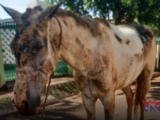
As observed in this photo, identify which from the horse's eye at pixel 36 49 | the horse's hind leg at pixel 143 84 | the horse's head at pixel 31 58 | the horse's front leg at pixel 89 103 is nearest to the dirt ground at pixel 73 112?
the horse's hind leg at pixel 143 84

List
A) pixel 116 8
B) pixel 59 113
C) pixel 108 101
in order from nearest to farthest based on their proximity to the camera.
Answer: pixel 108 101
pixel 59 113
pixel 116 8

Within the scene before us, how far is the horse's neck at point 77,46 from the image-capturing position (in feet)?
4.33

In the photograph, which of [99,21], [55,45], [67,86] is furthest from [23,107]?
[67,86]

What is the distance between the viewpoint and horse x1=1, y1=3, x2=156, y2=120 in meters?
1.05

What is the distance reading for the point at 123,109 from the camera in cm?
363

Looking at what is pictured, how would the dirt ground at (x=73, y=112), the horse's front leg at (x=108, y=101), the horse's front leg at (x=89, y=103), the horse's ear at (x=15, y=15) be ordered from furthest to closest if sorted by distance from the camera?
the dirt ground at (x=73, y=112) → the horse's front leg at (x=89, y=103) → the horse's front leg at (x=108, y=101) → the horse's ear at (x=15, y=15)

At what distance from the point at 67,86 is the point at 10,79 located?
2.28 m

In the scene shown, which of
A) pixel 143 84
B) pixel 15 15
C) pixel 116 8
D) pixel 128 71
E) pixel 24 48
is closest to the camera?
pixel 24 48

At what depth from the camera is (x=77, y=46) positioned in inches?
54.7

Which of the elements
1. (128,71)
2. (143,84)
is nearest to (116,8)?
(143,84)

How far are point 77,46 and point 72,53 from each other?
8cm

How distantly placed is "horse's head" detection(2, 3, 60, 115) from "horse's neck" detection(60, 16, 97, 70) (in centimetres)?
21

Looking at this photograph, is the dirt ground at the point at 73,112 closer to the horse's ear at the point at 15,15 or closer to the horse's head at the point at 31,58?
the horse's head at the point at 31,58

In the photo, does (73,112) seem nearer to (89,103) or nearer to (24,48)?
(89,103)
